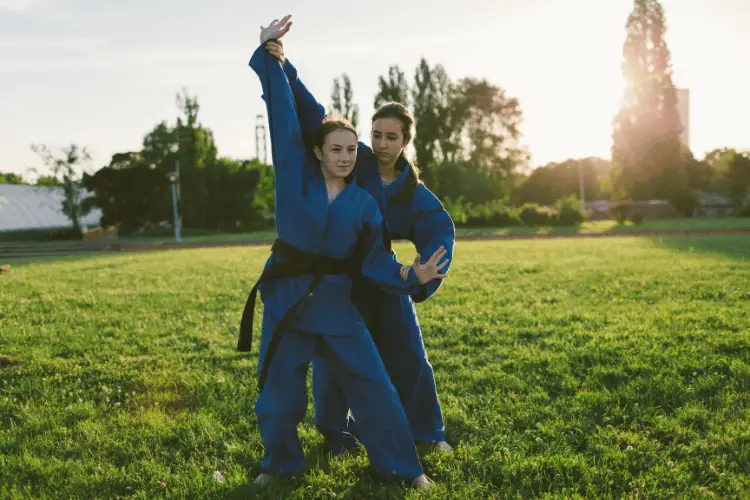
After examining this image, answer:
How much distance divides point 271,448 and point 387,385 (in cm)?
70

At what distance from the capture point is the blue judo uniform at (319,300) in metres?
2.87

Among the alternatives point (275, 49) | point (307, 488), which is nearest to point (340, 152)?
point (275, 49)

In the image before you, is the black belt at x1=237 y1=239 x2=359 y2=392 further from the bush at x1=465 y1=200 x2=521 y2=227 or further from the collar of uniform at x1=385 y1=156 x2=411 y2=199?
the bush at x1=465 y1=200 x2=521 y2=227

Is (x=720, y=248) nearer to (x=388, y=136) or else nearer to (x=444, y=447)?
(x=444, y=447)

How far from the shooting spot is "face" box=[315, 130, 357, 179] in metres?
2.82

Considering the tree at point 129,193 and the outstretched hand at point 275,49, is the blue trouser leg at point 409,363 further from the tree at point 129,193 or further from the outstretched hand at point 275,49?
the tree at point 129,193

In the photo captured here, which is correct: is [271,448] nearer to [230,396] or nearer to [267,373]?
[267,373]

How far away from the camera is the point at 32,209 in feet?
138

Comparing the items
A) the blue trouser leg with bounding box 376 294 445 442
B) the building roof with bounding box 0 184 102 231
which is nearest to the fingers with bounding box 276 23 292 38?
the blue trouser leg with bounding box 376 294 445 442

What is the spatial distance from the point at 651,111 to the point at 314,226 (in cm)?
5103

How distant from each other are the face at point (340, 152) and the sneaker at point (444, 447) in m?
1.73

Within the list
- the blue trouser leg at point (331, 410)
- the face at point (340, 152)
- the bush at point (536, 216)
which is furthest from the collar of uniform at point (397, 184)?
the bush at point (536, 216)

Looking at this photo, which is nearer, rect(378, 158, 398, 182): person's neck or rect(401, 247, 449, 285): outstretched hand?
rect(401, 247, 449, 285): outstretched hand

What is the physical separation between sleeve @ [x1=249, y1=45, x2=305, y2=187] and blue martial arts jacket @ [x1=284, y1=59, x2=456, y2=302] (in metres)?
0.12
